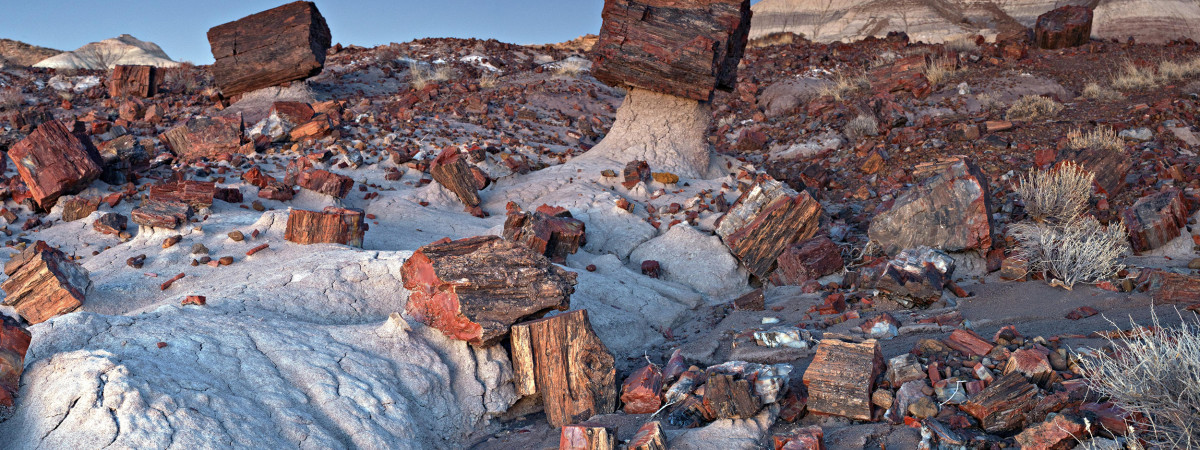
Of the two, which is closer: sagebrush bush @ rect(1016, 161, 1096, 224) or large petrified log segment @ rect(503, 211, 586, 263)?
large petrified log segment @ rect(503, 211, 586, 263)

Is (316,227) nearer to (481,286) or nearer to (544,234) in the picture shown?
(544,234)

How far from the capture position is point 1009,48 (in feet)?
53.5

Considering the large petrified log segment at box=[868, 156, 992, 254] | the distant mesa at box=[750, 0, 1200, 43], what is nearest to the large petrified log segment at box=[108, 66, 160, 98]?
the large petrified log segment at box=[868, 156, 992, 254]

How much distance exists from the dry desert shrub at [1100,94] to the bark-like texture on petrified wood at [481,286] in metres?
11.4

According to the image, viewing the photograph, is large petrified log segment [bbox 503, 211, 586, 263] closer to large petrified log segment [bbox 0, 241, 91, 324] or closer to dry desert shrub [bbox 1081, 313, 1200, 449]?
large petrified log segment [bbox 0, 241, 91, 324]

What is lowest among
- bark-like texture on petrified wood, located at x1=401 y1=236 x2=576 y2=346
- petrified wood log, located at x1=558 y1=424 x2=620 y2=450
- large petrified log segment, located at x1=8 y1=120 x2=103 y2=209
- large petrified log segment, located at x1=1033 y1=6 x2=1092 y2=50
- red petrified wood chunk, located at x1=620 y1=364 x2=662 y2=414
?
red petrified wood chunk, located at x1=620 y1=364 x2=662 y2=414

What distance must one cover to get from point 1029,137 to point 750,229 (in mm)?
5593

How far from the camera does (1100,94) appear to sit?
41.2 feet

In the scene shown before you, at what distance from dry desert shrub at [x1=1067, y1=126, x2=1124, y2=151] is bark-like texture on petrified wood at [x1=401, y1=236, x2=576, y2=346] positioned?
727 cm

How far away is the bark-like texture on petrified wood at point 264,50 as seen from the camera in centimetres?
1383

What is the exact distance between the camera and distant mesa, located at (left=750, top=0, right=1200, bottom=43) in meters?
21.1

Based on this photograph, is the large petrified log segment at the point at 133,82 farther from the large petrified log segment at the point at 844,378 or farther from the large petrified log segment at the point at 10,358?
the large petrified log segment at the point at 844,378

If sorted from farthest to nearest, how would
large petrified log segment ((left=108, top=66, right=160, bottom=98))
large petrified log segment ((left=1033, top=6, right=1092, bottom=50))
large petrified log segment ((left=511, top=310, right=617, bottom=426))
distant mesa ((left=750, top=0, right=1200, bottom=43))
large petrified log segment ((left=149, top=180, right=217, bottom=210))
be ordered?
distant mesa ((left=750, top=0, right=1200, bottom=43)) → large petrified log segment ((left=1033, top=6, right=1092, bottom=50)) → large petrified log segment ((left=108, top=66, right=160, bottom=98)) → large petrified log segment ((left=149, top=180, right=217, bottom=210)) → large petrified log segment ((left=511, top=310, right=617, bottom=426))

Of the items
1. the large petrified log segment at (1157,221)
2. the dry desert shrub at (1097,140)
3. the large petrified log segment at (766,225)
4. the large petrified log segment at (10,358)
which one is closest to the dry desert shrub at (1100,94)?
the dry desert shrub at (1097,140)
